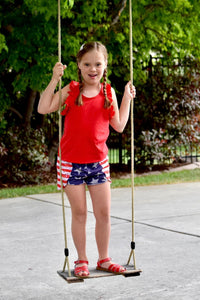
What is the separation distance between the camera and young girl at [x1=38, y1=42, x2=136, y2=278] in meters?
3.77

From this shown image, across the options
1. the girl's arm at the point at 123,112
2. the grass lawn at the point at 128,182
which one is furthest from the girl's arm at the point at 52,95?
the grass lawn at the point at 128,182

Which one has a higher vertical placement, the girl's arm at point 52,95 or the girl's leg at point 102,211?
the girl's arm at point 52,95

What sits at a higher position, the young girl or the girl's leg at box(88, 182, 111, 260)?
the young girl

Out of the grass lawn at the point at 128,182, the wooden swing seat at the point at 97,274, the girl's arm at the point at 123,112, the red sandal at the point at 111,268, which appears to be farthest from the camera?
the grass lawn at the point at 128,182

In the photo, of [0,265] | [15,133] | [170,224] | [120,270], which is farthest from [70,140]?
[15,133]

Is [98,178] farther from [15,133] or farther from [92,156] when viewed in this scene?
[15,133]

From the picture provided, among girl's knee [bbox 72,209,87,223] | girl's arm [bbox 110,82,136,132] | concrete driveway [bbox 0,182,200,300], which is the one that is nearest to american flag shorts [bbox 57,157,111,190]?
girl's knee [bbox 72,209,87,223]

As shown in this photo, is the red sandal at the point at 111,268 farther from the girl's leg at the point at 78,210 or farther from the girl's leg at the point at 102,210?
the girl's leg at the point at 78,210

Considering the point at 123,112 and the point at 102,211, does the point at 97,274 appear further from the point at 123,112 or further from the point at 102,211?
the point at 123,112

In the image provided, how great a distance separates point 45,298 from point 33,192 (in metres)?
5.06

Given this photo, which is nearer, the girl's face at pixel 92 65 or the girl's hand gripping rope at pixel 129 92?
the girl's face at pixel 92 65

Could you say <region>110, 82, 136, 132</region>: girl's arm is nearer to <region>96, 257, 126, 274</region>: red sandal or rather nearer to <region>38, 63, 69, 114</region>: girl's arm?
<region>38, 63, 69, 114</region>: girl's arm

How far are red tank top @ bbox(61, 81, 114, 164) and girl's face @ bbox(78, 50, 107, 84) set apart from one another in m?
0.13

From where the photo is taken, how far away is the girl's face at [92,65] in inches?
150
